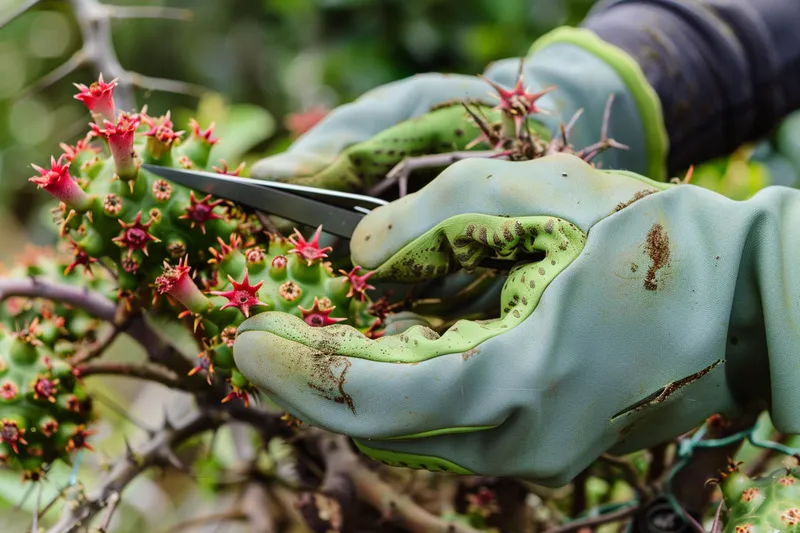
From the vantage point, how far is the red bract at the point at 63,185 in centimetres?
82

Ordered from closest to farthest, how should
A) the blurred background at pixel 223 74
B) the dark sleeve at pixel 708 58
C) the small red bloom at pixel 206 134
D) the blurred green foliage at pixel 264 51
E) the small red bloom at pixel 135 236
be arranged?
the small red bloom at pixel 135 236
the small red bloom at pixel 206 134
the dark sleeve at pixel 708 58
the blurred background at pixel 223 74
the blurred green foliage at pixel 264 51

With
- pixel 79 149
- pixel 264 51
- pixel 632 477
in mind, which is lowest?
pixel 264 51

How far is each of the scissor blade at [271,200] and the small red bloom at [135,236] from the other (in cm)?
7

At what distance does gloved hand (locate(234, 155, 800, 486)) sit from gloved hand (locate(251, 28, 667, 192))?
0.25m

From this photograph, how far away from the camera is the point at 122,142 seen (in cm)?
84

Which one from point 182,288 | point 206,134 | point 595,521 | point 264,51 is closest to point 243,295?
point 182,288

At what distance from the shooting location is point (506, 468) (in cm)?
82

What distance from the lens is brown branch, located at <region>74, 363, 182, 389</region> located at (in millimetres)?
1105

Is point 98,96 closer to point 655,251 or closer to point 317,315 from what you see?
point 317,315

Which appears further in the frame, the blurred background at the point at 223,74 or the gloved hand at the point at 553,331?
the blurred background at the point at 223,74

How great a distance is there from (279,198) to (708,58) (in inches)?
40.7

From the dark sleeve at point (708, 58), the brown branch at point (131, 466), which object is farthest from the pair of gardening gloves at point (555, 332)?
the dark sleeve at point (708, 58)

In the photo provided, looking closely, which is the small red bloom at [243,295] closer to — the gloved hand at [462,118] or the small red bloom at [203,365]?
the small red bloom at [203,365]

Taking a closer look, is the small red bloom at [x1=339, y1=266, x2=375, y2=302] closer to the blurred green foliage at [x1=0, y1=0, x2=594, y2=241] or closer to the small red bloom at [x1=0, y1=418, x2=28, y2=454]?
the small red bloom at [x1=0, y1=418, x2=28, y2=454]
